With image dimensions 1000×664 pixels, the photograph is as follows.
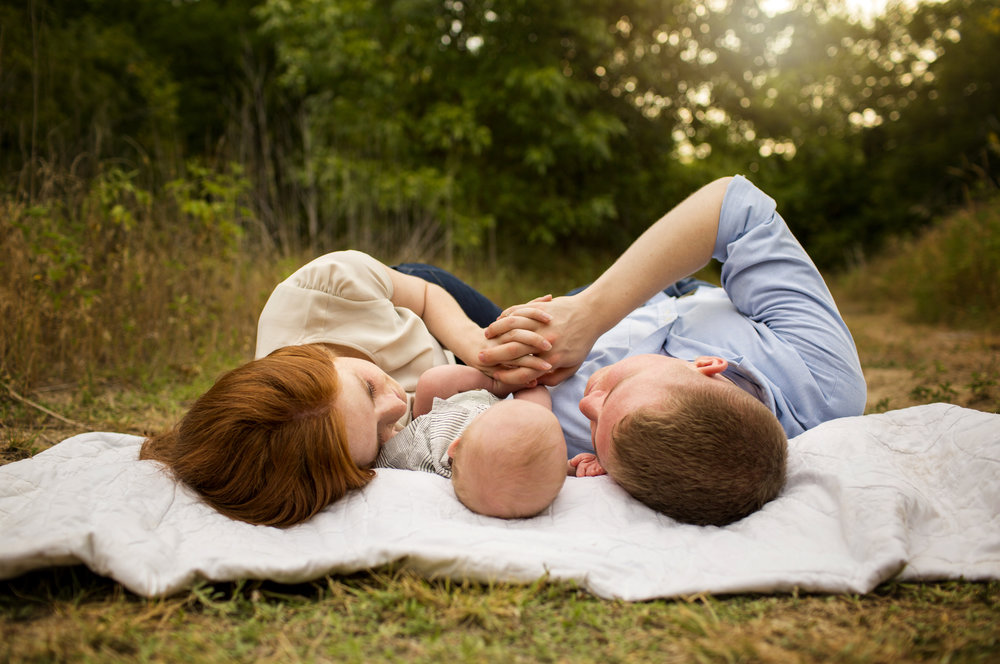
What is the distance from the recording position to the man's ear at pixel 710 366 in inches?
72.2

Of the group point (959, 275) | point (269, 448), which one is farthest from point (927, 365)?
point (269, 448)

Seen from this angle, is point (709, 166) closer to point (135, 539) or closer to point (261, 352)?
point (261, 352)

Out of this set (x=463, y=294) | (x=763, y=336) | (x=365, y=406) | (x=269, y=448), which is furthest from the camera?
(x=463, y=294)

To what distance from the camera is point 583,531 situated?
1602mm

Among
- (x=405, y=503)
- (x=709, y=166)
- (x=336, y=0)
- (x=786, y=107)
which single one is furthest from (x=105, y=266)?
(x=786, y=107)

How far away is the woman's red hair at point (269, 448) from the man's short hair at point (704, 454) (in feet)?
2.43

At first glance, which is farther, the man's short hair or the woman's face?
the woman's face

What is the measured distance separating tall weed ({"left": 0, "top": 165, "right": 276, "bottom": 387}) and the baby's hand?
2320 millimetres

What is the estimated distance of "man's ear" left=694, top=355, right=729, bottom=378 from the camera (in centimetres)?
183

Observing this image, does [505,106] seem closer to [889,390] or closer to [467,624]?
[889,390]

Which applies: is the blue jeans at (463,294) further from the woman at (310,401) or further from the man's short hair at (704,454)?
the man's short hair at (704,454)

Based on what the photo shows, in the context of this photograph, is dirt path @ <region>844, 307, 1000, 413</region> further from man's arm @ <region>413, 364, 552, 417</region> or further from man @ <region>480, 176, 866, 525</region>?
man's arm @ <region>413, 364, 552, 417</region>

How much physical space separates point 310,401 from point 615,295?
42.6 inches

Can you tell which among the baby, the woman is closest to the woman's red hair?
the woman
